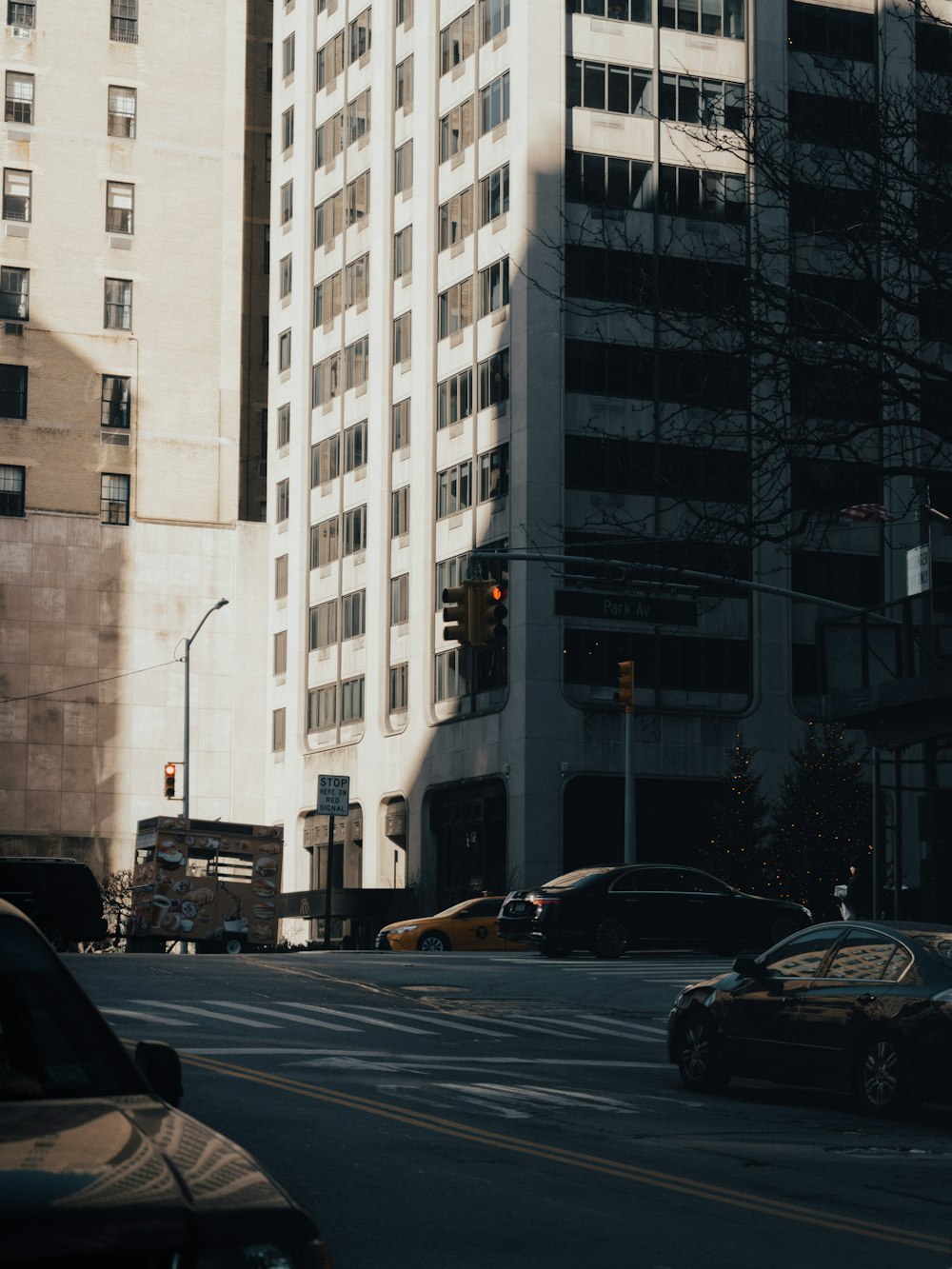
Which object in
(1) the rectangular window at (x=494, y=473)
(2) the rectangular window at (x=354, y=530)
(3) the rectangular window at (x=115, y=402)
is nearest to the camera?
(1) the rectangular window at (x=494, y=473)

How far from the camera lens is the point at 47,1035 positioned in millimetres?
5355

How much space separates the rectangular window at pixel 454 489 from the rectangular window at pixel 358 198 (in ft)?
41.6

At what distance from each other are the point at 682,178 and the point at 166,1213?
195ft

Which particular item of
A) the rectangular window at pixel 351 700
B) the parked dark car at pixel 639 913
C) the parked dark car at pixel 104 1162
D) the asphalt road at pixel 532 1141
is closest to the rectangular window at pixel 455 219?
the rectangular window at pixel 351 700

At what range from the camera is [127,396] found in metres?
80.5

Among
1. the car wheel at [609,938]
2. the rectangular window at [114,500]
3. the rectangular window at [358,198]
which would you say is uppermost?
the rectangular window at [358,198]

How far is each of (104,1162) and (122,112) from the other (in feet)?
271

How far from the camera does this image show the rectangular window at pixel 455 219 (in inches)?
2537

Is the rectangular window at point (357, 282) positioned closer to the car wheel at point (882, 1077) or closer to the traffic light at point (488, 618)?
the traffic light at point (488, 618)

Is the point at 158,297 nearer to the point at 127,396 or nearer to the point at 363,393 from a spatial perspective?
the point at 127,396

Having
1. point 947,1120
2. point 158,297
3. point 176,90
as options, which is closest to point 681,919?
point 947,1120

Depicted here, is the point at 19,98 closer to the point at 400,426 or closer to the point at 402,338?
the point at 402,338

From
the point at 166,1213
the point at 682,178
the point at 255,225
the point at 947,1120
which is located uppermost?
the point at 255,225

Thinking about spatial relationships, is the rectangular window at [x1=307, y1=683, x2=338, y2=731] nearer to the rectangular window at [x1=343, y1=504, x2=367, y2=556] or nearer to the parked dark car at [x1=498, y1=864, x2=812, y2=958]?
the rectangular window at [x1=343, y1=504, x2=367, y2=556]
